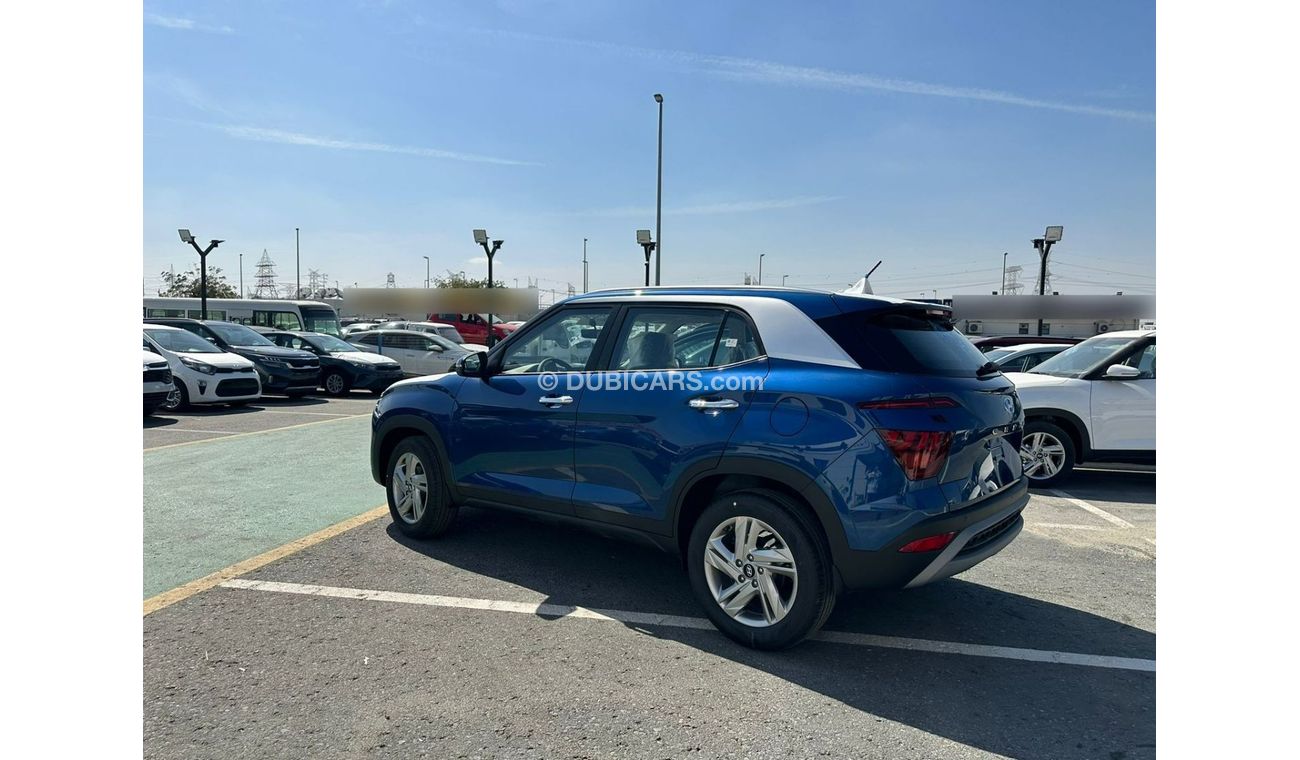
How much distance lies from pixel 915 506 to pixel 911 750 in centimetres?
95

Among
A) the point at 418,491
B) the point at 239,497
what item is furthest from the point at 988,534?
the point at 239,497

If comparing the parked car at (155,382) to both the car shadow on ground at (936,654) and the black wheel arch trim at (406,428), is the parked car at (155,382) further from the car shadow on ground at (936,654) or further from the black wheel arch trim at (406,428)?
the car shadow on ground at (936,654)

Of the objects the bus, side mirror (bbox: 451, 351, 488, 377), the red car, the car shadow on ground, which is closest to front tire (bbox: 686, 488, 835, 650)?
the car shadow on ground

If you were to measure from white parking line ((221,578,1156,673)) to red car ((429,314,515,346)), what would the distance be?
3109 centimetres

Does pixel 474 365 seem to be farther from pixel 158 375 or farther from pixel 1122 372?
pixel 158 375

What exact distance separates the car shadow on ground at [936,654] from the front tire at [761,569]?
14 cm

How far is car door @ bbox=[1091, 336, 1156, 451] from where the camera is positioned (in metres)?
7.40

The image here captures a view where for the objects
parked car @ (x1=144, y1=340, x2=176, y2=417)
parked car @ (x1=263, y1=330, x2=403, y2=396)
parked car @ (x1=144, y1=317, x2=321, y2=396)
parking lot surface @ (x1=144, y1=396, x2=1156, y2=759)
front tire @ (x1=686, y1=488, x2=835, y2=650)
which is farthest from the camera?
parked car @ (x1=263, y1=330, x2=403, y2=396)

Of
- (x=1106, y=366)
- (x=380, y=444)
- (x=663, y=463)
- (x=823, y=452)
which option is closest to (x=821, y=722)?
(x=823, y=452)

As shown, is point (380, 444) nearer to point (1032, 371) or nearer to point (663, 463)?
point (663, 463)

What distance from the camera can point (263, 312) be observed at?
31250 mm

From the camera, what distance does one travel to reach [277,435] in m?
10.4

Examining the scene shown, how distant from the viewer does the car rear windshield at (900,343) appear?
3564 millimetres

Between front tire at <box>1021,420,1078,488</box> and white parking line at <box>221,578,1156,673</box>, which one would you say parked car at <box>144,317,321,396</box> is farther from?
front tire at <box>1021,420,1078,488</box>
